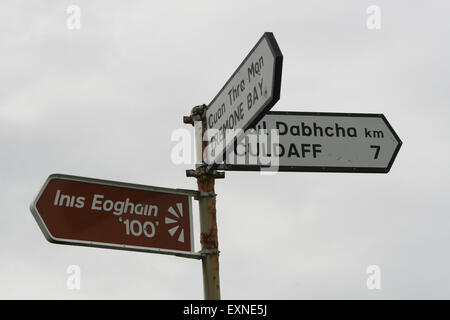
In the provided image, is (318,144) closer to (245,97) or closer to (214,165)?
(214,165)

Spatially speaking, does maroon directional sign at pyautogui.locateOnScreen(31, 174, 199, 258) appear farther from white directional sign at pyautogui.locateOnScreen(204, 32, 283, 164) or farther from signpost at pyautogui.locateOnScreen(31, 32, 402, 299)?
white directional sign at pyautogui.locateOnScreen(204, 32, 283, 164)

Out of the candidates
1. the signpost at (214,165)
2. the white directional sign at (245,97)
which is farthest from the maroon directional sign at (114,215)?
the white directional sign at (245,97)

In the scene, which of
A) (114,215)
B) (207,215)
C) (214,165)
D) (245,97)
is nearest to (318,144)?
(214,165)

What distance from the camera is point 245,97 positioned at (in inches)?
190

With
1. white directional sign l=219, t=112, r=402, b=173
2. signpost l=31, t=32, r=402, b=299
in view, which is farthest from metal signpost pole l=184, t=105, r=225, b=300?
white directional sign l=219, t=112, r=402, b=173

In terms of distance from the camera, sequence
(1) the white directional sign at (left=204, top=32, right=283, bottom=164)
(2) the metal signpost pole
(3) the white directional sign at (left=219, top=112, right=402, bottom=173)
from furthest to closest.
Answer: (3) the white directional sign at (left=219, top=112, right=402, bottom=173) < (2) the metal signpost pole < (1) the white directional sign at (left=204, top=32, right=283, bottom=164)

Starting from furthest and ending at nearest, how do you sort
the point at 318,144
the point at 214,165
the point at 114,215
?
the point at 318,144 < the point at 214,165 < the point at 114,215

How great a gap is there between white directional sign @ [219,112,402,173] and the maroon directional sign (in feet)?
1.33

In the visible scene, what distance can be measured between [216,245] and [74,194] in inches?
33.4

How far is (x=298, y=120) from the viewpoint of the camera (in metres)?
5.73

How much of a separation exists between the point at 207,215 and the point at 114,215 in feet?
1.82

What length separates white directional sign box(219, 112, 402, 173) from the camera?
5465 millimetres

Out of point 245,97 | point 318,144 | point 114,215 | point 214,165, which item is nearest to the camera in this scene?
point 245,97

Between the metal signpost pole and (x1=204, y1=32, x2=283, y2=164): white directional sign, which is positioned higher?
(x1=204, y1=32, x2=283, y2=164): white directional sign
